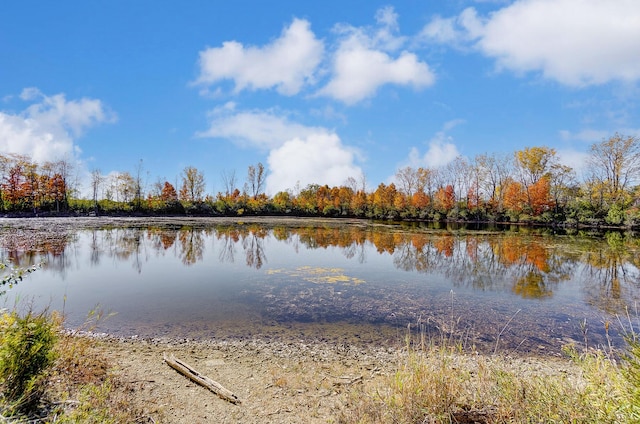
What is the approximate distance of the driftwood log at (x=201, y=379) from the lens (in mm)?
4039

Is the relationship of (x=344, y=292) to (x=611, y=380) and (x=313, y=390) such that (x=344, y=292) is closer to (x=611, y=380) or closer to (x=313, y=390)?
(x=313, y=390)

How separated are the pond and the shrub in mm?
3147

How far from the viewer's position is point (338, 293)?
32.0ft

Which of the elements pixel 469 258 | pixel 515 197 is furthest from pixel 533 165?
pixel 469 258

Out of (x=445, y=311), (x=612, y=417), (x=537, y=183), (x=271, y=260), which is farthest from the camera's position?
(x=537, y=183)

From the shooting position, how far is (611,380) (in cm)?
280

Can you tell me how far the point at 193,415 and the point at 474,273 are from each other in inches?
498

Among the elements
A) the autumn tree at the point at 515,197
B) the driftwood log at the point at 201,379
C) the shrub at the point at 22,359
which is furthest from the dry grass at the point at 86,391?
the autumn tree at the point at 515,197

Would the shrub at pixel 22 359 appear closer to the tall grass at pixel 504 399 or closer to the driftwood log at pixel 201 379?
the driftwood log at pixel 201 379

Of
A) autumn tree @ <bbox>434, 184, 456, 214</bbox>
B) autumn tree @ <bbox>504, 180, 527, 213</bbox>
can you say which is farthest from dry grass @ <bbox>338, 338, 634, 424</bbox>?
autumn tree @ <bbox>434, 184, 456, 214</bbox>

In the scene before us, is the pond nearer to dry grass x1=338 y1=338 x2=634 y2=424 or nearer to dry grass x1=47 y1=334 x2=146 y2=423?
dry grass x1=338 y1=338 x2=634 y2=424

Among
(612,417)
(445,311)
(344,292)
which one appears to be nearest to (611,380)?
(612,417)

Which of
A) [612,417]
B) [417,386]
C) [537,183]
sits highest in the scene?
[537,183]

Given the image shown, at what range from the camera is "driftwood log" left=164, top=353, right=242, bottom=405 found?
13.3ft
